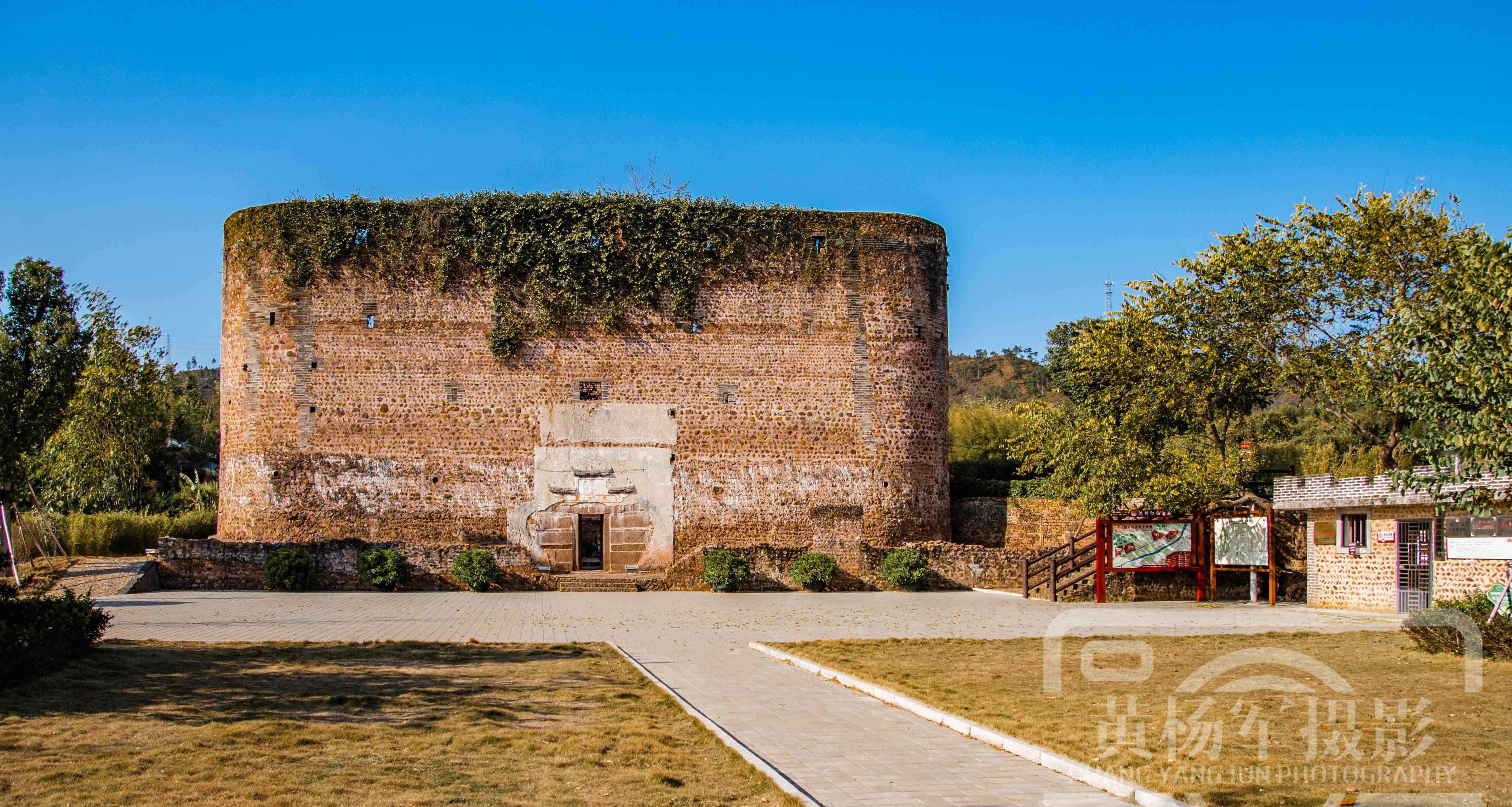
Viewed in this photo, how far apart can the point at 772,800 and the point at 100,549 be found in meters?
26.4

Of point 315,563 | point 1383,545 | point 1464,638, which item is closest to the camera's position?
point 1464,638

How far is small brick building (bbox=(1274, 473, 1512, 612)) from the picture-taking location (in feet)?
53.8

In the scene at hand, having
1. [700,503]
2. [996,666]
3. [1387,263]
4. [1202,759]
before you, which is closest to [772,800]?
[1202,759]

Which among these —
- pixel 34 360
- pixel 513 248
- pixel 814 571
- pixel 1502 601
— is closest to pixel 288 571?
pixel 513 248

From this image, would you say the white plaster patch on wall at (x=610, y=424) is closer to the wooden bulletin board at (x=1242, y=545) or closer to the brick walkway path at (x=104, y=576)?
the brick walkway path at (x=104, y=576)

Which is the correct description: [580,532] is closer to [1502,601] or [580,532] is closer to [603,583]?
[603,583]

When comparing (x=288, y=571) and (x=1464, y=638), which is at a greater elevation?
(x=1464, y=638)

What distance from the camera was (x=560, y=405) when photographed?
91.7 feet

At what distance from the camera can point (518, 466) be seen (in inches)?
1093

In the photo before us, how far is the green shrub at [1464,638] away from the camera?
11.5 metres

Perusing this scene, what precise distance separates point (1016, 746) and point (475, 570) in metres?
19.3

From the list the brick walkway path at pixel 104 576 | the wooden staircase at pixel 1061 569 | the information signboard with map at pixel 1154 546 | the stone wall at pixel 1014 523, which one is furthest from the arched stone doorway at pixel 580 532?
the information signboard with map at pixel 1154 546

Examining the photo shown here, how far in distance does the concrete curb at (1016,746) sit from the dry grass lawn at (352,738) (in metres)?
1.87

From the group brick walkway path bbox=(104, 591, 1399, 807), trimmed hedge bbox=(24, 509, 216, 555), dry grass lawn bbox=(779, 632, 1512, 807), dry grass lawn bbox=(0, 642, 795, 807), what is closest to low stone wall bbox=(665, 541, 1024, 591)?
brick walkway path bbox=(104, 591, 1399, 807)
